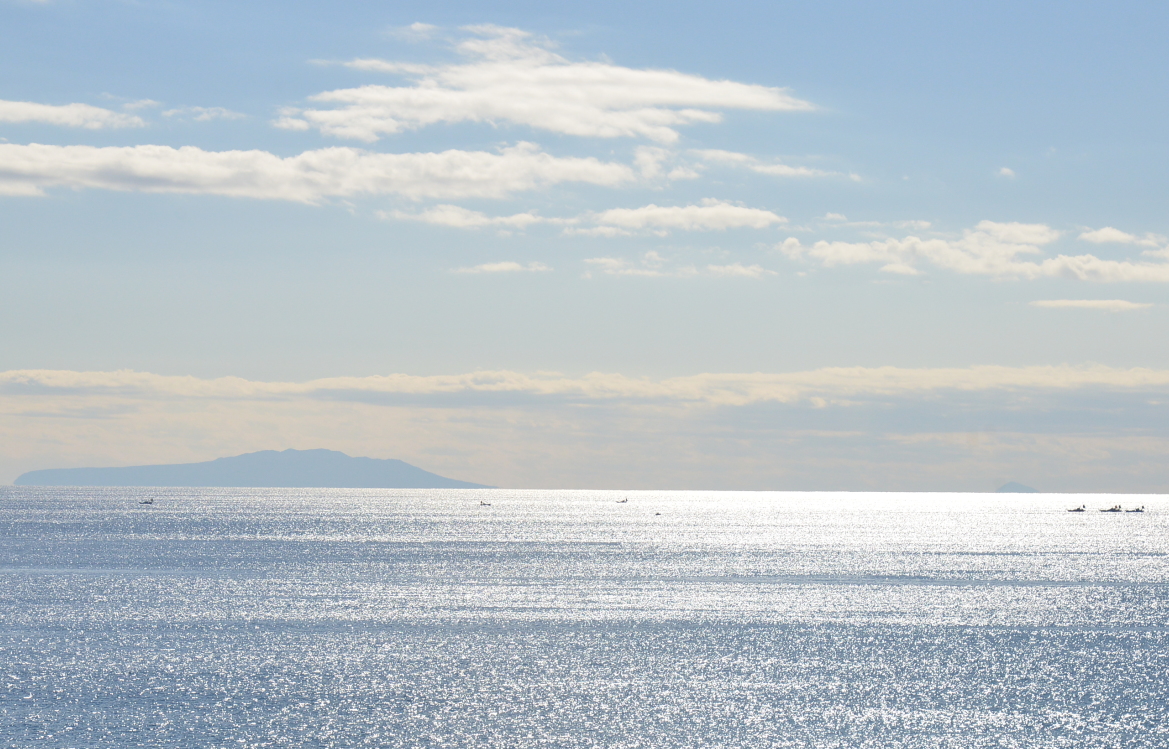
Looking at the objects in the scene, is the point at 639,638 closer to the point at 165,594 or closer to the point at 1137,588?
the point at 165,594

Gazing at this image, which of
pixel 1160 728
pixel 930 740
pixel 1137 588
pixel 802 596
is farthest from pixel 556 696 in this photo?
pixel 1137 588

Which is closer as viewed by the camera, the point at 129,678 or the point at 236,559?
the point at 129,678

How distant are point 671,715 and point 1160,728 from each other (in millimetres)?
22106

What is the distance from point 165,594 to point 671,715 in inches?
2517

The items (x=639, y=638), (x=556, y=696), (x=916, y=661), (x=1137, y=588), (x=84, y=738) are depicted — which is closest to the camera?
(x=84, y=738)

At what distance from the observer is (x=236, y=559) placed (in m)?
146

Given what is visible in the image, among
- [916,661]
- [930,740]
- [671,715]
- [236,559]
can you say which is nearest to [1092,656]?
[916,661]

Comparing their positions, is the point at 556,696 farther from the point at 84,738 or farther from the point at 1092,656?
the point at 1092,656

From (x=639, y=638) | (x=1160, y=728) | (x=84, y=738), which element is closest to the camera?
(x=84, y=738)

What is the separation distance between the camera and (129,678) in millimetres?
60062

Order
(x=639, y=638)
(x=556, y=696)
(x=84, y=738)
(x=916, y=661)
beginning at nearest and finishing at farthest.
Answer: (x=84, y=738), (x=556, y=696), (x=916, y=661), (x=639, y=638)

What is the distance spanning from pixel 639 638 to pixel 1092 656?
94.3ft

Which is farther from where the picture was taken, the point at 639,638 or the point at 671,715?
the point at 639,638

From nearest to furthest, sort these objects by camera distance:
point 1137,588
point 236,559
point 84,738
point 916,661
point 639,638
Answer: point 84,738
point 916,661
point 639,638
point 1137,588
point 236,559
